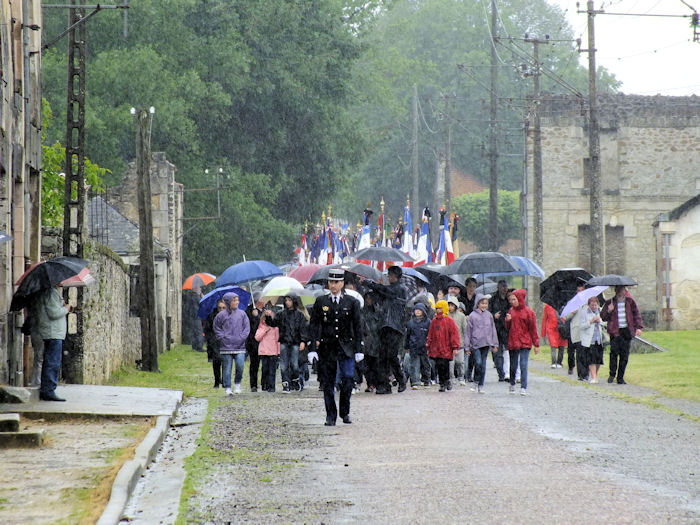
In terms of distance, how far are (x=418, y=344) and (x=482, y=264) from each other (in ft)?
10.6

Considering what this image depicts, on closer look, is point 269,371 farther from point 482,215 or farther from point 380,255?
point 482,215

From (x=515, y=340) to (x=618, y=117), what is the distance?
115ft

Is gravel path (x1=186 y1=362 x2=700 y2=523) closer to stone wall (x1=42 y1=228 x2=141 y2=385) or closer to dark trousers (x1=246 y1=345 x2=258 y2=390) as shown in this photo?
dark trousers (x1=246 y1=345 x2=258 y2=390)

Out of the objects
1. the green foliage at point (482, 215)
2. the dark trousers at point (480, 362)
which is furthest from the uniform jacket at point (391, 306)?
the green foliage at point (482, 215)

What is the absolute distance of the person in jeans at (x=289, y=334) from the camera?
22.0 metres

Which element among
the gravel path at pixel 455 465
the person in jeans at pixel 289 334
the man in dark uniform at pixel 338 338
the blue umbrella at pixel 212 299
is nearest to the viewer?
the gravel path at pixel 455 465

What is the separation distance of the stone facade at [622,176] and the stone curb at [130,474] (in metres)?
40.1

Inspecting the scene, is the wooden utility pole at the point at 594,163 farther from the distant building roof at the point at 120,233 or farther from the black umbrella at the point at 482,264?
the distant building roof at the point at 120,233

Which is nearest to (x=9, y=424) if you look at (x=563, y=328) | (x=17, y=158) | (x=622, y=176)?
(x=17, y=158)

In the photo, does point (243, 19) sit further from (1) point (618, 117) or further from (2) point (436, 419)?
(2) point (436, 419)

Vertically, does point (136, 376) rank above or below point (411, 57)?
below

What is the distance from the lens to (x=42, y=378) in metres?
17.5

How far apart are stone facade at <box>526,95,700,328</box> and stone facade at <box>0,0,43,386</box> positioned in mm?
32528

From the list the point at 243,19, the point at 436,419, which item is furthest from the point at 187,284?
the point at 436,419
